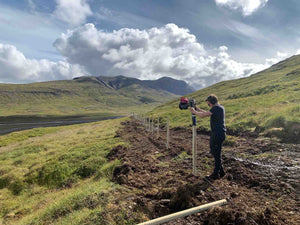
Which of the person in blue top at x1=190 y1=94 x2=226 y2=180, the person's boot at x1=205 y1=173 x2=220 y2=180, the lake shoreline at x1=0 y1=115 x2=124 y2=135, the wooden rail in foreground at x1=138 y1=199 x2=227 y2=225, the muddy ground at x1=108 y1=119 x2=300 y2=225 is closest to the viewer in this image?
the wooden rail in foreground at x1=138 y1=199 x2=227 y2=225

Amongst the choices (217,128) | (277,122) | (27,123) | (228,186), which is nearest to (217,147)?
(217,128)

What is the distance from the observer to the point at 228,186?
5785mm

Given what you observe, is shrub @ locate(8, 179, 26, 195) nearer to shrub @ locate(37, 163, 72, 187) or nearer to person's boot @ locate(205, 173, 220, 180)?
shrub @ locate(37, 163, 72, 187)

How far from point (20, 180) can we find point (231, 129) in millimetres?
15183

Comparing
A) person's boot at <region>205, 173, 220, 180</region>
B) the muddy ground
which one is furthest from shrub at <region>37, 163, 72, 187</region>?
person's boot at <region>205, 173, 220, 180</region>

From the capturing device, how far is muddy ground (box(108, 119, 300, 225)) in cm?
421

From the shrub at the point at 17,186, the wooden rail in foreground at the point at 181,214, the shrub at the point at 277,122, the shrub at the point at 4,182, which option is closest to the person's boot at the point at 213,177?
the wooden rail in foreground at the point at 181,214

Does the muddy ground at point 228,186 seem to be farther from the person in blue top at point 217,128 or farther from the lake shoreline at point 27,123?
the lake shoreline at point 27,123

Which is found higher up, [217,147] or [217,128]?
[217,128]

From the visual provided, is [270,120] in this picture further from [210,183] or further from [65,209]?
[65,209]

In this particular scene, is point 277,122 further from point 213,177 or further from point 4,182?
point 4,182

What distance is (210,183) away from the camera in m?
5.91

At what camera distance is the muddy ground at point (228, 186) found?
13.8 feet

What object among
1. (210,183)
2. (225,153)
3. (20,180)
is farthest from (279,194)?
(20,180)
